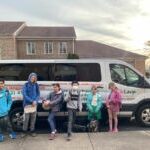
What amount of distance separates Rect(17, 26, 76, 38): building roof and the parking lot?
145 ft

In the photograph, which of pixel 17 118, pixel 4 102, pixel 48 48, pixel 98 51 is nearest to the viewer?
pixel 4 102

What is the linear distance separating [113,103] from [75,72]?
1.56m

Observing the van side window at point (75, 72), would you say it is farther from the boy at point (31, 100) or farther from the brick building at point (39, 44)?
the brick building at point (39, 44)

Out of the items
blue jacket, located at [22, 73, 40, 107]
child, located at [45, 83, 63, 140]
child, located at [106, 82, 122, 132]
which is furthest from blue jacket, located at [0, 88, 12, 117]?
child, located at [106, 82, 122, 132]

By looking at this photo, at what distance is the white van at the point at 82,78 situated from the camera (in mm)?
11070

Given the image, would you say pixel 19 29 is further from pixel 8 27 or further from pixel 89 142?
pixel 89 142

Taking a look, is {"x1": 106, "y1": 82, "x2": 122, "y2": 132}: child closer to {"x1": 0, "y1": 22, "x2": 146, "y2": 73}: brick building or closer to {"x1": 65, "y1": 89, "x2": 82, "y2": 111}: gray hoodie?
{"x1": 65, "y1": 89, "x2": 82, "y2": 111}: gray hoodie

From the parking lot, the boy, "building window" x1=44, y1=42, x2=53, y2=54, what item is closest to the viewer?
the parking lot

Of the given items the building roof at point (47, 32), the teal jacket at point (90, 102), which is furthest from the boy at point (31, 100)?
the building roof at point (47, 32)

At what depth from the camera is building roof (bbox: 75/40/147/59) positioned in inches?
2160

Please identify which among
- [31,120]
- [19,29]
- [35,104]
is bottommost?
[31,120]

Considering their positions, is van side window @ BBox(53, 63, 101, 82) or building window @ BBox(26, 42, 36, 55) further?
building window @ BBox(26, 42, 36, 55)

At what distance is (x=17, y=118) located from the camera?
11.0m

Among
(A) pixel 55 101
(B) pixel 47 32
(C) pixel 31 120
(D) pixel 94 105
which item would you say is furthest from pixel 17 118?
(B) pixel 47 32
